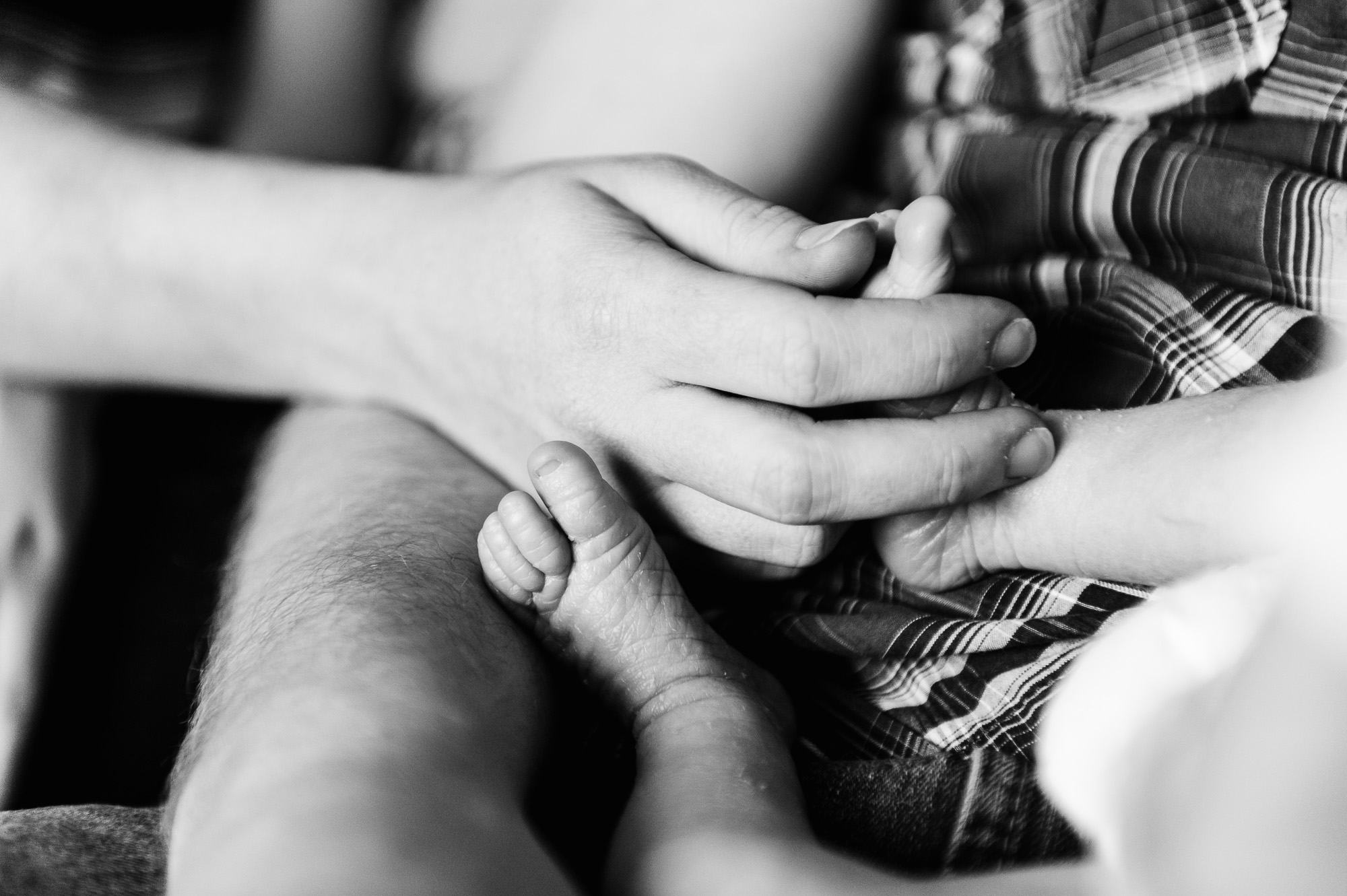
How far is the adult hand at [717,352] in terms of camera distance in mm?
581

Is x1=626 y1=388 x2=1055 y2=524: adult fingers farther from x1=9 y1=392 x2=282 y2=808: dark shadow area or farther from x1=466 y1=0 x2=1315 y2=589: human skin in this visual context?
x1=9 y1=392 x2=282 y2=808: dark shadow area

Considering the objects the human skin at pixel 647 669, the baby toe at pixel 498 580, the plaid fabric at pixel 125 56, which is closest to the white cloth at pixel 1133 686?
the human skin at pixel 647 669

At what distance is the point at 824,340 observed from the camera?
1.88 ft

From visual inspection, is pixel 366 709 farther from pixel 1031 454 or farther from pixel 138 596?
pixel 138 596

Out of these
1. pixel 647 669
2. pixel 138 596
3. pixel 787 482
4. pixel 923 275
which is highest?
pixel 923 275

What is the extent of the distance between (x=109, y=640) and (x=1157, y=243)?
91 centimetres

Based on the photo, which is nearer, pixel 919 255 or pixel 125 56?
pixel 919 255

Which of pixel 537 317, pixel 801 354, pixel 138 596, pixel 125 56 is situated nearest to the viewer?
pixel 801 354

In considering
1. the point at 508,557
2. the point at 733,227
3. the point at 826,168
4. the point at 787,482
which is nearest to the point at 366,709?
the point at 508,557

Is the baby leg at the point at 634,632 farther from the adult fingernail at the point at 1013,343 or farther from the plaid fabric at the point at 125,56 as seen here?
the plaid fabric at the point at 125,56

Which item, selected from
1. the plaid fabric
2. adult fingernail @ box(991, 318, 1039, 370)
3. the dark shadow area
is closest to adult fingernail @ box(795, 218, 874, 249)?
adult fingernail @ box(991, 318, 1039, 370)

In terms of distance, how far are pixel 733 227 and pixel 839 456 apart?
0.17 m

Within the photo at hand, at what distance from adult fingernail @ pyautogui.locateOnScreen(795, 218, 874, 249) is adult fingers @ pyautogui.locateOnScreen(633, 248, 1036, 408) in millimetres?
36

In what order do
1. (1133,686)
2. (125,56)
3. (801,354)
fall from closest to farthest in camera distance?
(1133,686) → (801,354) → (125,56)
